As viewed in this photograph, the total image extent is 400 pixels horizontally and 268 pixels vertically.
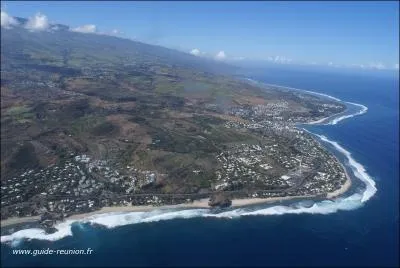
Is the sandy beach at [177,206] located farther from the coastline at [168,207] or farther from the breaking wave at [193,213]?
the breaking wave at [193,213]

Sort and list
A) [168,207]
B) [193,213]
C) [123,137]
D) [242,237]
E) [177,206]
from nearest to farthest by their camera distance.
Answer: [242,237]
[193,213]
[168,207]
[177,206]
[123,137]

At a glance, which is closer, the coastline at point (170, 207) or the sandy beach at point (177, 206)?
the coastline at point (170, 207)

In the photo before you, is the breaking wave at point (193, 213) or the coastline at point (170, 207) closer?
the breaking wave at point (193, 213)

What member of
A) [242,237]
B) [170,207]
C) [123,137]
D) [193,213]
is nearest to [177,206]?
[170,207]

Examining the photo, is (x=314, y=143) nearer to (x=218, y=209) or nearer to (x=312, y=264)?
(x=218, y=209)

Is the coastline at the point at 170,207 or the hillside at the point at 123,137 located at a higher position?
the hillside at the point at 123,137

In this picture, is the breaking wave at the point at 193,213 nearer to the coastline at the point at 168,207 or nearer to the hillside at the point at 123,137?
the coastline at the point at 168,207

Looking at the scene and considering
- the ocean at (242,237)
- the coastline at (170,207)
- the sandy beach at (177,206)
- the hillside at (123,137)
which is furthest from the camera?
the hillside at (123,137)

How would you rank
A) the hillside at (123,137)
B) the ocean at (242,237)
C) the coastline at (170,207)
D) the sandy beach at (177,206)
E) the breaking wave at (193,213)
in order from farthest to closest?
1. the hillside at (123,137)
2. the sandy beach at (177,206)
3. the coastline at (170,207)
4. the breaking wave at (193,213)
5. the ocean at (242,237)

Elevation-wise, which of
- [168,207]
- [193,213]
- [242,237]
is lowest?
[168,207]

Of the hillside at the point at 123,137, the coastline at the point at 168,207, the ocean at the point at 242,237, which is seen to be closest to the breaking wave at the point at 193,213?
the ocean at the point at 242,237

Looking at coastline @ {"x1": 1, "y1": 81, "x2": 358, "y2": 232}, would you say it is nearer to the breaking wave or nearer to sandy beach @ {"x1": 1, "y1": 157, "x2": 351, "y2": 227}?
sandy beach @ {"x1": 1, "y1": 157, "x2": 351, "y2": 227}

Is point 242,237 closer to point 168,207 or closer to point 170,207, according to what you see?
point 170,207

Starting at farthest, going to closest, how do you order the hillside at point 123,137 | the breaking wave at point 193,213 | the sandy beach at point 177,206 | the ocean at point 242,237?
1. the hillside at point 123,137
2. the sandy beach at point 177,206
3. the breaking wave at point 193,213
4. the ocean at point 242,237
